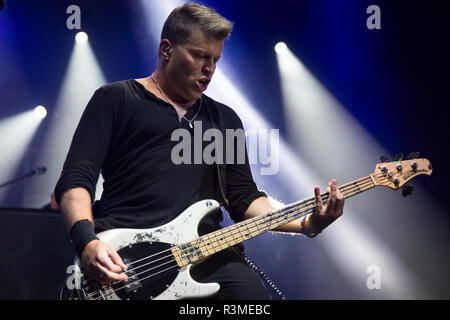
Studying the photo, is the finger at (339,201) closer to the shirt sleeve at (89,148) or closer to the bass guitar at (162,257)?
the bass guitar at (162,257)

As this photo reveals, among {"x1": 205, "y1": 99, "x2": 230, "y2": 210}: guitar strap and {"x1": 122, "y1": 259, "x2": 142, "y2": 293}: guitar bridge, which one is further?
{"x1": 205, "y1": 99, "x2": 230, "y2": 210}: guitar strap

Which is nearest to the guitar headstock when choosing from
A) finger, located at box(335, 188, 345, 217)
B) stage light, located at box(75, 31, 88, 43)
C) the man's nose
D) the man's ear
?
finger, located at box(335, 188, 345, 217)

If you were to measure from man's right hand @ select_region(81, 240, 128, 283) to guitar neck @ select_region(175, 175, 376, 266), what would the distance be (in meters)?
0.32

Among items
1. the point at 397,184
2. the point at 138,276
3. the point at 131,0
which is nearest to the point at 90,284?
the point at 138,276

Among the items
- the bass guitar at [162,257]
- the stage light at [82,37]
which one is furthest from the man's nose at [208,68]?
the stage light at [82,37]

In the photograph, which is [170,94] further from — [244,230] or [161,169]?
[244,230]

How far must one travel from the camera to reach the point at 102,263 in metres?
1.85

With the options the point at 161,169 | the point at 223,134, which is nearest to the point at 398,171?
the point at 223,134

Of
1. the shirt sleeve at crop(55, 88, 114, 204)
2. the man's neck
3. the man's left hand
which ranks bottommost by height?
the man's left hand

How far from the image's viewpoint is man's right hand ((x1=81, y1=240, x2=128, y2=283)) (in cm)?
184

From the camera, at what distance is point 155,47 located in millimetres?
5492

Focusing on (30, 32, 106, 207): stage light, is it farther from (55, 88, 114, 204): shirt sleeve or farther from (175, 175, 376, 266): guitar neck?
(175, 175, 376, 266): guitar neck

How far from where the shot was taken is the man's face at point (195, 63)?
2.54 metres
